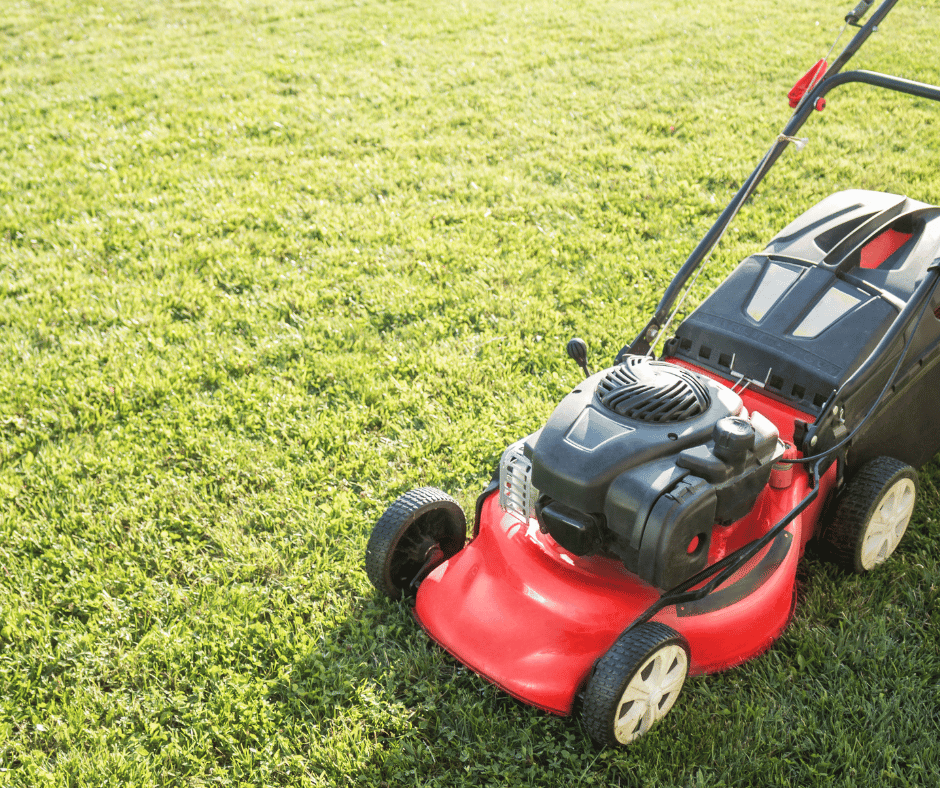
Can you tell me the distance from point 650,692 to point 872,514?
101cm

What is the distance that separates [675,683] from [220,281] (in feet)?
11.7

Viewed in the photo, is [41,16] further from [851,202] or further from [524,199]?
[851,202]

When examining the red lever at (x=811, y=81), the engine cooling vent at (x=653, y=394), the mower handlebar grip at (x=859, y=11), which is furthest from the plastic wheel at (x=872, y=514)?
the mower handlebar grip at (x=859, y=11)

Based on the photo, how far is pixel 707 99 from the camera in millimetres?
7207

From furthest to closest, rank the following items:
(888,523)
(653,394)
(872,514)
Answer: (888,523) < (872,514) < (653,394)

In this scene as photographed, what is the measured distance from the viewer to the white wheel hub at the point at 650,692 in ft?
7.48

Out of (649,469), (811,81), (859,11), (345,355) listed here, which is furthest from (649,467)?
(345,355)

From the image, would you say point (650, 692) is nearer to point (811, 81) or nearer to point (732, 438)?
point (732, 438)

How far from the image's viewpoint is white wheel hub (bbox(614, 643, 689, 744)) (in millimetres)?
2279

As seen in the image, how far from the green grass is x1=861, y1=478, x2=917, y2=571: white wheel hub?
0.11m

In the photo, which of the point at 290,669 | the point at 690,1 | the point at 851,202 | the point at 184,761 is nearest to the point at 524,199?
the point at 851,202

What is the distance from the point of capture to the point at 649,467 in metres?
2.22

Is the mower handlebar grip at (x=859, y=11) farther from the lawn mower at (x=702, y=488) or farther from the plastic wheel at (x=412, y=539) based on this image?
the plastic wheel at (x=412, y=539)

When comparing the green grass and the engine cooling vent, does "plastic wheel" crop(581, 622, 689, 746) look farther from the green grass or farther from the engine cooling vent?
the engine cooling vent
